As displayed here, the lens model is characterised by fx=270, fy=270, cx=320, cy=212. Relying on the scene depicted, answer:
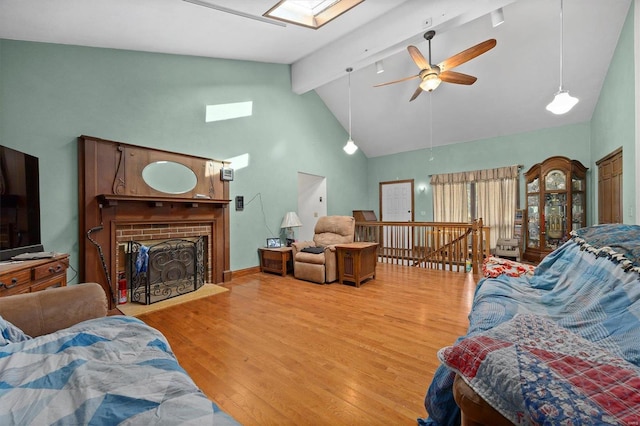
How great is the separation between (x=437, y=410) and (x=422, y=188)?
6.92 m

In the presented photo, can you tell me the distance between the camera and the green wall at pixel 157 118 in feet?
9.22

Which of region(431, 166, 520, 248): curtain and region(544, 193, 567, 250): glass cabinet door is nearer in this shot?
region(544, 193, 567, 250): glass cabinet door

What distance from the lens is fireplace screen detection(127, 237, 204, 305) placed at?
10.9ft

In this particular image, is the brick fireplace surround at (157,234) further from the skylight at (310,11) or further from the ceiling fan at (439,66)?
the ceiling fan at (439,66)

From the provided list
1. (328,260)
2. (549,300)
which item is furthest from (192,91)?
(549,300)

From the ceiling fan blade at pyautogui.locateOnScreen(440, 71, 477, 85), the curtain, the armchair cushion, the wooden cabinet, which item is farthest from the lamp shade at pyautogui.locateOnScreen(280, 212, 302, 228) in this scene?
the wooden cabinet

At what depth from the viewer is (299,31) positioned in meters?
3.95

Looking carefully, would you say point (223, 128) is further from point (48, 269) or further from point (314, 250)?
point (48, 269)

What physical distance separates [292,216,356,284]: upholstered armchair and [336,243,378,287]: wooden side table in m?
0.14

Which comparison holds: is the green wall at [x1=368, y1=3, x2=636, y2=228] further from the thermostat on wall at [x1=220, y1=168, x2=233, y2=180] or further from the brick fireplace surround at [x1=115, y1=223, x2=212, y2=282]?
the brick fireplace surround at [x1=115, y1=223, x2=212, y2=282]

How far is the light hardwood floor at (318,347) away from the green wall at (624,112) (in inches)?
92.3

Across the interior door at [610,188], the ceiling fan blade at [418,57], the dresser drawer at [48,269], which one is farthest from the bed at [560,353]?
the interior door at [610,188]

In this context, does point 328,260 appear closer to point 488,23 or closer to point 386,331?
point 386,331

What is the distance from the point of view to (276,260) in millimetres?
4758
